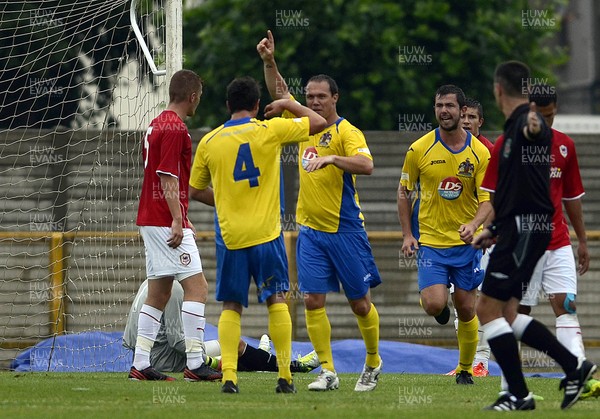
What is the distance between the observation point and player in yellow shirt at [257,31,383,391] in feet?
31.5

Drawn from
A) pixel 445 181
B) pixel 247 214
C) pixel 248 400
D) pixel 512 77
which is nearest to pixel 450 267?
pixel 445 181

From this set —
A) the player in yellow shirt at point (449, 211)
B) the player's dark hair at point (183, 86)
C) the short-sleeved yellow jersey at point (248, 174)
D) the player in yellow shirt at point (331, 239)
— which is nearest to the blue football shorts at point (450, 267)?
the player in yellow shirt at point (449, 211)

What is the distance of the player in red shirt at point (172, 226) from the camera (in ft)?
31.9

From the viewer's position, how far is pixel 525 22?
21.6 m

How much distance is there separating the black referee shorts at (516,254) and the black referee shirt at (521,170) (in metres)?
0.07

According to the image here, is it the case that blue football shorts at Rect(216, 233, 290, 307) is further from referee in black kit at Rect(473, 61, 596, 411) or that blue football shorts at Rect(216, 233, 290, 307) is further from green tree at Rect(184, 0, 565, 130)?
green tree at Rect(184, 0, 565, 130)

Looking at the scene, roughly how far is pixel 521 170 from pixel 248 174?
2009mm

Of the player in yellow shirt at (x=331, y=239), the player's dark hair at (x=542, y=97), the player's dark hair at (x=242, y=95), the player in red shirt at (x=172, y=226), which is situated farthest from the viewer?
A: the player in red shirt at (x=172, y=226)

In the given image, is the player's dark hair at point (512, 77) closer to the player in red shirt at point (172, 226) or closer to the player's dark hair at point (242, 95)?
the player's dark hair at point (242, 95)

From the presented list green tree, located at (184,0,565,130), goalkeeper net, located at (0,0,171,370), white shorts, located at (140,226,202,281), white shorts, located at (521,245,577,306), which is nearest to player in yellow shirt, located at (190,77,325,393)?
white shorts, located at (140,226,202,281)

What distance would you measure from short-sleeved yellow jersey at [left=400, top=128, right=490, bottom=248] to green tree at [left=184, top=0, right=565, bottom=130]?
9.72 meters

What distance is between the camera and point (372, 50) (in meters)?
20.8

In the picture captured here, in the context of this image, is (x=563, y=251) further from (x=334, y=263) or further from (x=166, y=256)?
(x=166, y=256)

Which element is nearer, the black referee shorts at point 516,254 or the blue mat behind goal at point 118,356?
the black referee shorts at point 516,254
